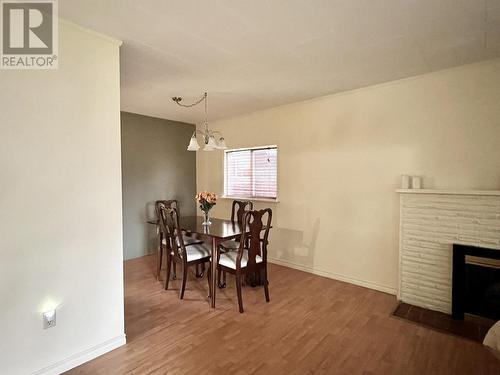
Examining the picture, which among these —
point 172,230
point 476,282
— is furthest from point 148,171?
point 476,282

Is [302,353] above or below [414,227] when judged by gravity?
below

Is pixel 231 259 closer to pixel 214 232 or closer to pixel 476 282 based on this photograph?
pixel 214 232

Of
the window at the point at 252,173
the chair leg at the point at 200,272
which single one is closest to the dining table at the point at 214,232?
the chair leg at the point at 200,272

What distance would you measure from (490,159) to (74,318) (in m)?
3.78

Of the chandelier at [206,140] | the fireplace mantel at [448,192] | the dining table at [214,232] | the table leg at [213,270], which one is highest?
the chandelier at [206,140]

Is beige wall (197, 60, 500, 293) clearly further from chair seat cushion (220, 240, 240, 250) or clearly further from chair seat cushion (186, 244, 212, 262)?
chair seat cushion (186, 244, 212, 262)

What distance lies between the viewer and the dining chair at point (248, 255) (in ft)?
8.99

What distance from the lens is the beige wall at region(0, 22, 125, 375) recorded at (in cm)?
165

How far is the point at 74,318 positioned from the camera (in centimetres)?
191

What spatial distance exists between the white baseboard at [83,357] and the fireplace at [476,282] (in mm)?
3077

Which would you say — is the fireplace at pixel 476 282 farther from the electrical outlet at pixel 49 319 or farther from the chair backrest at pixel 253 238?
the electrical outlet at pixel 49 319

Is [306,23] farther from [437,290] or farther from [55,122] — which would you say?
[437,290]

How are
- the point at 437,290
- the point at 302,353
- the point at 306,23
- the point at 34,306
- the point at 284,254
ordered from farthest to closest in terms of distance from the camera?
the point at 284,254 → the point at 437,290 → the point at 302,353 → the point at 306,23 → the point at 34,306

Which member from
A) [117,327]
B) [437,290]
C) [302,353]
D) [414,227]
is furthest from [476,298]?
[117,327]
